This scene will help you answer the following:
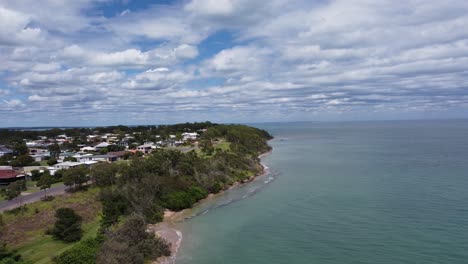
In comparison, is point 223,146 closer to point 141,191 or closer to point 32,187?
point 32,187

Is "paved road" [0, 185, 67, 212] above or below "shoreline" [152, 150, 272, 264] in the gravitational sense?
above

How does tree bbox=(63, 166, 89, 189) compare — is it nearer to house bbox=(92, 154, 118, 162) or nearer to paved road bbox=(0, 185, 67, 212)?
paved road bbox=(0, 185, 67, 212)

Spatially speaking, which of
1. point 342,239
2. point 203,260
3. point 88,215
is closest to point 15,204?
point 88,215

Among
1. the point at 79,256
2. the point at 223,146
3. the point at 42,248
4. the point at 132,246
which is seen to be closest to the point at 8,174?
the point at 42,248

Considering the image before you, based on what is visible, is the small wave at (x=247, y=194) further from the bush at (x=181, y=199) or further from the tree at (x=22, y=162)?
the tree at (x=22, y=162)

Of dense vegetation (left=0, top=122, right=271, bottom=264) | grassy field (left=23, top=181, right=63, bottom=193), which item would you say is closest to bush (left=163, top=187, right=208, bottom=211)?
dense vegetation (left=0, top=122, right=271, bottom=264)

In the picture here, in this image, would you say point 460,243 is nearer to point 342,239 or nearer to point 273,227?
point 342,239
